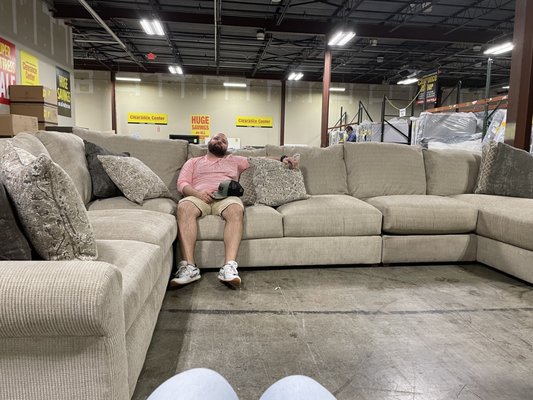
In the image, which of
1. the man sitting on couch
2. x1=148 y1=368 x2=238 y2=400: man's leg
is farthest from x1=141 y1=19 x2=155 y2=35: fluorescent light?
x1=148 y1=368 x2=238 y2=400: man's leg

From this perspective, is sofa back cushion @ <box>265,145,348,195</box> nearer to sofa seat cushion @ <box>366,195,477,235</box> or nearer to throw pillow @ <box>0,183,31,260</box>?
sofa seat cushion @ <box>366,195,477,235</box>

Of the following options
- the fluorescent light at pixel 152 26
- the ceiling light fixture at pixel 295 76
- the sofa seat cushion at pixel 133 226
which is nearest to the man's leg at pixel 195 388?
the sofa seat cushion at pixel 133 226

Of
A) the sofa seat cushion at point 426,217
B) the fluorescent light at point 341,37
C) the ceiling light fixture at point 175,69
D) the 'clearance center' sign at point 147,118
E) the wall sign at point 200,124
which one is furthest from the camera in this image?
the wall sign at point 200,124

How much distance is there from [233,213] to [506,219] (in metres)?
1.81

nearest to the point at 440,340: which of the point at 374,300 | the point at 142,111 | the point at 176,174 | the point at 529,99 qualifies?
the point at 374,300

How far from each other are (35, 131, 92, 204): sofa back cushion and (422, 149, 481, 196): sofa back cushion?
2.74m

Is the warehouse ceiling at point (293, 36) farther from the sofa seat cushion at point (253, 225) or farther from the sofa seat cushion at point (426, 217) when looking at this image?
the sofa seat cushion at point (426, 217)

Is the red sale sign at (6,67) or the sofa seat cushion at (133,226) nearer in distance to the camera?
the sofa seat cushion at (133,226)

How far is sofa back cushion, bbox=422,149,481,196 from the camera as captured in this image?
3395 millimetres

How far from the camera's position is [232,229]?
2469 mm

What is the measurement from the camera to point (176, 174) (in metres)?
3.05

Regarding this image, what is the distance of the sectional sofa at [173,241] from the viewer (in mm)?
929

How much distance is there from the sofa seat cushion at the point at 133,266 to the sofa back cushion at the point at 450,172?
2.60 m

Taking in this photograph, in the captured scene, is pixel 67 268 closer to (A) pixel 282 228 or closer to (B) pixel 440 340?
(B) pixel 440 340
